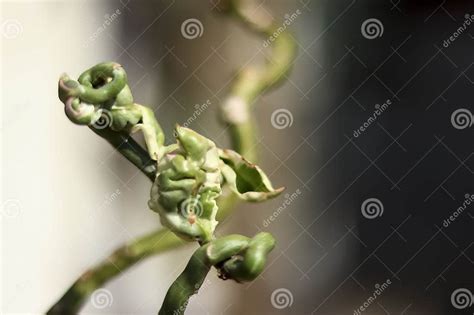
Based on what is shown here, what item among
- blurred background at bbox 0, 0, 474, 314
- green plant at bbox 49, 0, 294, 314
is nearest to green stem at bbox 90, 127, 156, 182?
green plant at bbox 49, 0, 294, 314

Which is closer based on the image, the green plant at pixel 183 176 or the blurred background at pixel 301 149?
the green plant at pixel 183 176

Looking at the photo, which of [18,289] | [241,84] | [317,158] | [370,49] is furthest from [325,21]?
[18,289]

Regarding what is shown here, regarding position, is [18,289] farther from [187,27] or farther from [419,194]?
[419,194]

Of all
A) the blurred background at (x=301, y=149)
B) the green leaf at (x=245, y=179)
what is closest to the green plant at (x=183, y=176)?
the green leaf at (x=245, y=179)

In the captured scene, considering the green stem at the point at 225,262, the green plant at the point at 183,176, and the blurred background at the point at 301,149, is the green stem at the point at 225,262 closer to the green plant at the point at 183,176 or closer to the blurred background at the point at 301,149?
the green plant at the point at 183,176

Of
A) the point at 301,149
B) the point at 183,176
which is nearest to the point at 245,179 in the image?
the point at 183,176

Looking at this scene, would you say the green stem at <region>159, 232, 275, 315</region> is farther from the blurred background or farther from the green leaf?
the blurred background

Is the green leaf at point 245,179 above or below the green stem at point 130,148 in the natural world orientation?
above

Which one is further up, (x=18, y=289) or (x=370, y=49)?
(x=370, y=49)
